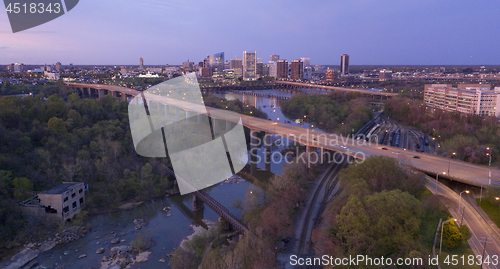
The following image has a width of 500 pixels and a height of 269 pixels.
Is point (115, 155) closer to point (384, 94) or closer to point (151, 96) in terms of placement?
point (151, 96)

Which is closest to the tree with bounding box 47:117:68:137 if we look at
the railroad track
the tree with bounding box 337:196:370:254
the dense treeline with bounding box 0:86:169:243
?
the dense treeline with bounding box 0:86:169:243

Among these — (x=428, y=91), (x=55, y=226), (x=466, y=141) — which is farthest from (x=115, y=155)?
(x=428, y=91)

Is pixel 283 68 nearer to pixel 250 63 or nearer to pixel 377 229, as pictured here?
pixel 250 63

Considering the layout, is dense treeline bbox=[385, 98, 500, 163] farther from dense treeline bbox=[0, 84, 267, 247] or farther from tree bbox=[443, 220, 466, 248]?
dense treeline bbox=[0, 84, 267, 247]

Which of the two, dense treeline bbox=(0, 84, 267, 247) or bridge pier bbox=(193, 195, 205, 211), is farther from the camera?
bridge pier bbox=(193, 195, 205, 211)

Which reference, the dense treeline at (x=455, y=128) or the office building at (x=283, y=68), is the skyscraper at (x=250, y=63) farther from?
the dense treeline at (x=455, y=128)

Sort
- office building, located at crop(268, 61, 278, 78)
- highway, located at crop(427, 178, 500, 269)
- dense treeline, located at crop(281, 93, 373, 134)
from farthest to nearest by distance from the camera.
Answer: office building, located at crop(268, 61, 278, 78), dense treeline, located at crop(281, 93, 373, 134), highway, located at crop(427, 178, 500, 269)

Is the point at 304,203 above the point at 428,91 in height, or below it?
below
